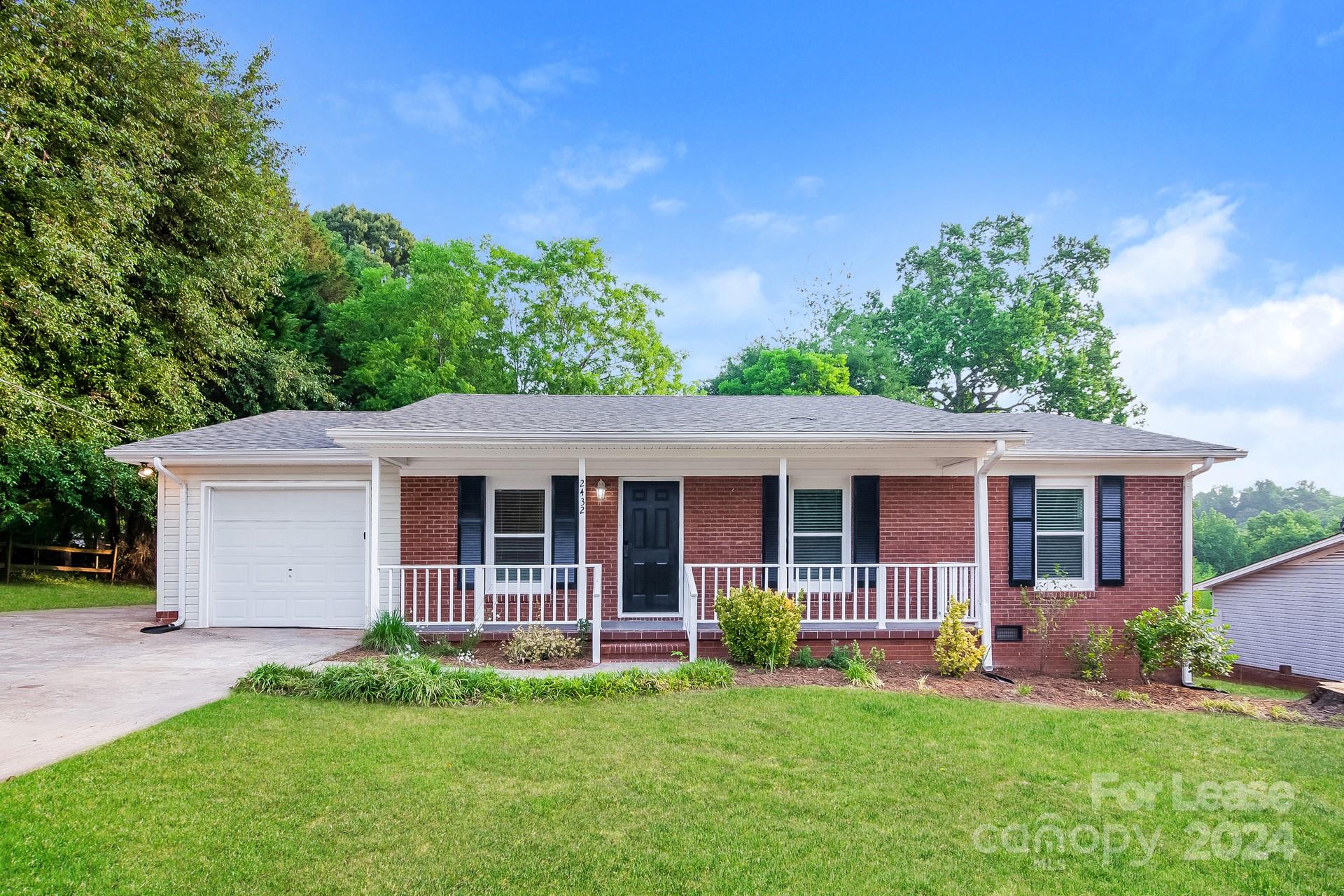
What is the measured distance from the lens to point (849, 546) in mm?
9742

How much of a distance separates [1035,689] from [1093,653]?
5.19ft

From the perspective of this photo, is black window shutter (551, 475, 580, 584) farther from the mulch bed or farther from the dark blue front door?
the mulch bed

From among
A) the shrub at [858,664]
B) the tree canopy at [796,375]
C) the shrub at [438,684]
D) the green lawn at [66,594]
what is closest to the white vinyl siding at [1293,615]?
the shrub at [858,664]

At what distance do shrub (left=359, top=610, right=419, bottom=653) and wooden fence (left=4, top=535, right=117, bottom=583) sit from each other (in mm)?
15310

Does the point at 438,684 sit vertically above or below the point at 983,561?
below

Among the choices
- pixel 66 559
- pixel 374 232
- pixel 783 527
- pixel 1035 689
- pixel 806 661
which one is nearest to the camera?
pixel 1035 689

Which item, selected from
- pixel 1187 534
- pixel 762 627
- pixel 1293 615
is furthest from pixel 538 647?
pixel 1293 615

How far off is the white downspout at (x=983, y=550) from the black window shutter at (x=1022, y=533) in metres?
1.13

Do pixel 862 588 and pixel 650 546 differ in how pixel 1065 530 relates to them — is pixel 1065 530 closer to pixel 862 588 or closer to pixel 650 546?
pixel 862 588

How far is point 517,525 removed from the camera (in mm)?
9914

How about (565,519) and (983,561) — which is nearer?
(983,561)

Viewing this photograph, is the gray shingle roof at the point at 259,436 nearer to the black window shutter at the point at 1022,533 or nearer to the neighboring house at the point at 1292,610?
the black window shutter at the point at 1022,533

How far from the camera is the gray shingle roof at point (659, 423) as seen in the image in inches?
347

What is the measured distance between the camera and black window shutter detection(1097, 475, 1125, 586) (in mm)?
9461
